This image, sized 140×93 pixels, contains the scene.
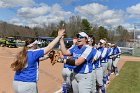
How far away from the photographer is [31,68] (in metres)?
6.17

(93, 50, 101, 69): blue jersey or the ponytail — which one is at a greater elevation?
the ponytail

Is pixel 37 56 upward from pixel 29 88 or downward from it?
upward

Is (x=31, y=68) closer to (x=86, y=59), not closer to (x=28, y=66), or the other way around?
(x=28, y=66)

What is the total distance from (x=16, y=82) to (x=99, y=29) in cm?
9442

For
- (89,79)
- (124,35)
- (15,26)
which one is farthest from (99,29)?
(89,79)

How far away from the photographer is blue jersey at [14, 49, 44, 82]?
6.09 m

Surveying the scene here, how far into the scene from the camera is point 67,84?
10578 millimetres

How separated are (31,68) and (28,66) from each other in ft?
0.24

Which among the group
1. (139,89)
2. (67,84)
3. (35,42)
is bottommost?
(139,89)

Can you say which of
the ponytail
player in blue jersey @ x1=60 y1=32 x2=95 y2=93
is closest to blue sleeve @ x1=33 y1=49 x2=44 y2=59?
the ponytail

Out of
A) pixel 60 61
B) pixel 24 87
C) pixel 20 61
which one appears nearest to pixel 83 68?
pixel 60 61

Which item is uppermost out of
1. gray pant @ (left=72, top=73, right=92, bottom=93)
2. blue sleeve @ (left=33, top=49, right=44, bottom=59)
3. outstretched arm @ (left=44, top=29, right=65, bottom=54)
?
outstretched arm @ (left=44, top=29, right=65, bottom=54)

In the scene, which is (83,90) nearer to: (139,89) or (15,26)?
(139,89)

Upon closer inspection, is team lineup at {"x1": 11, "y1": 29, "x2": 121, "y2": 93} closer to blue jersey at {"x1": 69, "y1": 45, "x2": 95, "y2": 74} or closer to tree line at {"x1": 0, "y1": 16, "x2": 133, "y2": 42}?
blue jersey at {"x1": 69, "y1": 45, "x2": 95, "y2": 74}
